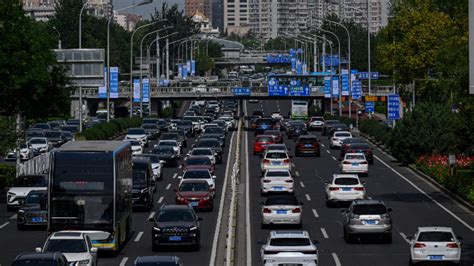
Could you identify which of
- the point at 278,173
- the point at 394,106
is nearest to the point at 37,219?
the point at 278,173

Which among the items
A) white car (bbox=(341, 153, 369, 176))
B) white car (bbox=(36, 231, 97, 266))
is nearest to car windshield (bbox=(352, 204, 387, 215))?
white car (bbox=(36, 231, 97, 266))

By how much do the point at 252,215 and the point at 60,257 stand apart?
2063cm

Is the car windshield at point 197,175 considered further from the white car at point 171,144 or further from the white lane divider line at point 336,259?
the white car at point 171,144

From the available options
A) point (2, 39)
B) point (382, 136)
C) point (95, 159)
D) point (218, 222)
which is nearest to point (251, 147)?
point (382, 136)

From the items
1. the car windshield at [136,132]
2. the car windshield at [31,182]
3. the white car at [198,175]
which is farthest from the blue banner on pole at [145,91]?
the car windshield at [31,182]

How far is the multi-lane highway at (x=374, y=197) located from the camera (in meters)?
39.4

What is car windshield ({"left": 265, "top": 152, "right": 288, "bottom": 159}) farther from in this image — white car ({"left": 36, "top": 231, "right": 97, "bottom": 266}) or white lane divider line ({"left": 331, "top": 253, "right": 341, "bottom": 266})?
white car ({"left": 36, "top": 231, "right": 97, "bottom": 266})

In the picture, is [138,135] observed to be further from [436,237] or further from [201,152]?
[436,237]

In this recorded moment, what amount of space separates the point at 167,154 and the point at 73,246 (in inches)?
1595

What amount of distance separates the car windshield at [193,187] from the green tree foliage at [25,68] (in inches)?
410

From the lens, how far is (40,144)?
83125mm

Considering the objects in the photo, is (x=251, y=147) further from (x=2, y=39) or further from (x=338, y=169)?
(x=2, y=39)

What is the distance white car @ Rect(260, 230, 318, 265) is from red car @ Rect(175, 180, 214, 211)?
16.6 m

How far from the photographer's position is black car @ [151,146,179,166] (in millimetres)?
74688
